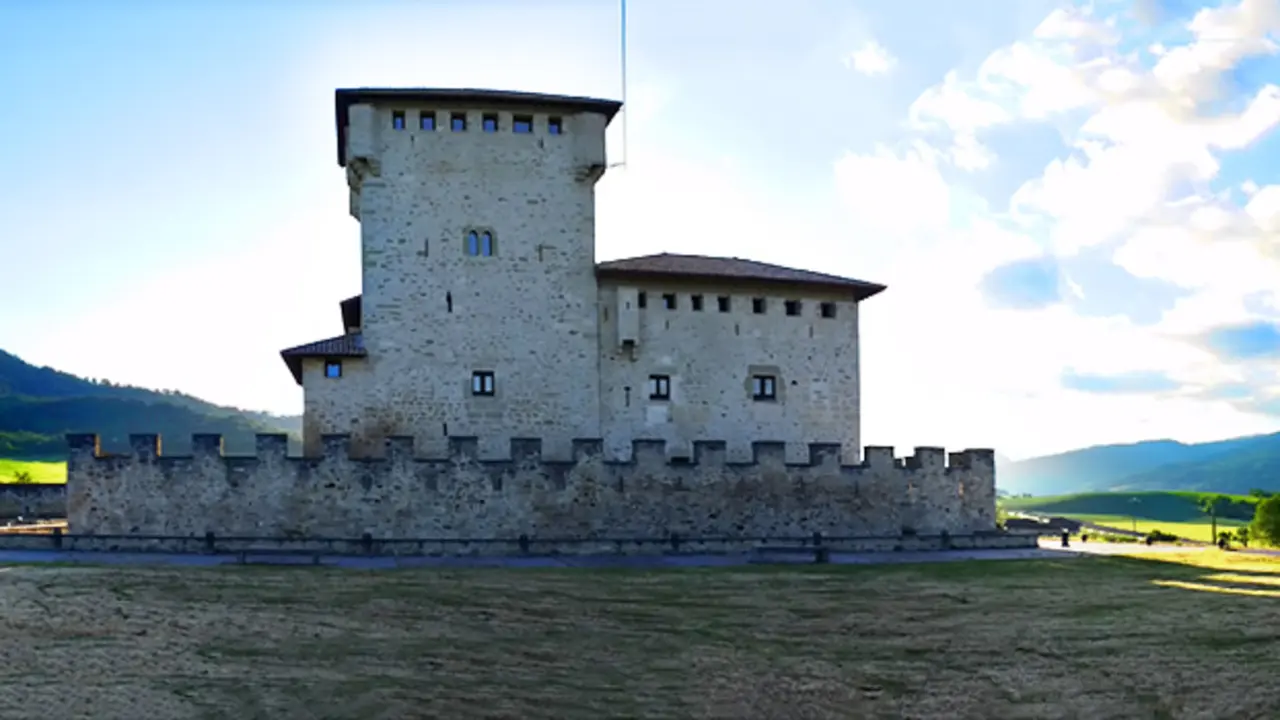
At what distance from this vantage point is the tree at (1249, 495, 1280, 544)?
3356 cm

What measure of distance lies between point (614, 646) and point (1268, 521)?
27054 millimetres

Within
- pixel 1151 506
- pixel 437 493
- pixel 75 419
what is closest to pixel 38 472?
pixel 437 493

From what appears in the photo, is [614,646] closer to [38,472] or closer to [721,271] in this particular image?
[721,271]

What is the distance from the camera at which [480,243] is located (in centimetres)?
3253

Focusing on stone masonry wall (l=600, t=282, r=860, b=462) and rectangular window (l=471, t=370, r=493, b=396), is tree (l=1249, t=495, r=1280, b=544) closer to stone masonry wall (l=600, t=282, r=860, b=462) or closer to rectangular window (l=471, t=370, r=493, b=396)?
stone masonry wall (l=600, t=282, r=860, b=462)

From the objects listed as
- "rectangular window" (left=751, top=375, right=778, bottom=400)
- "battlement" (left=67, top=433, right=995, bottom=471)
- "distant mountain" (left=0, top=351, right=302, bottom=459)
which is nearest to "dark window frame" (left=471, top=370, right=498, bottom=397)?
"battlement" (left=67, top=433, right=995, bottom=471)

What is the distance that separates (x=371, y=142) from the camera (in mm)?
31891

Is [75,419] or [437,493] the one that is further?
[75,419]

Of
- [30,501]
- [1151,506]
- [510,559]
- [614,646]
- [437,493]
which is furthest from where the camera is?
[1151,506]

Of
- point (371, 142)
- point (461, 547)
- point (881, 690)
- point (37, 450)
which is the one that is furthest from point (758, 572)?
point (37, 450)

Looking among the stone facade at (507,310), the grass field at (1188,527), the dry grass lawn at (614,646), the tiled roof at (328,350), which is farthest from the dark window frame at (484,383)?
the grass field at (1188,527)

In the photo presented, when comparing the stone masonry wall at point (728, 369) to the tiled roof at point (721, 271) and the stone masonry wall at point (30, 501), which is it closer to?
the tiled roof at point (721, 271)

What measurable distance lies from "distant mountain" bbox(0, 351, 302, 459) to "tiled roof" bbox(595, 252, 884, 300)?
75.9m

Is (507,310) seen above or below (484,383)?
above
